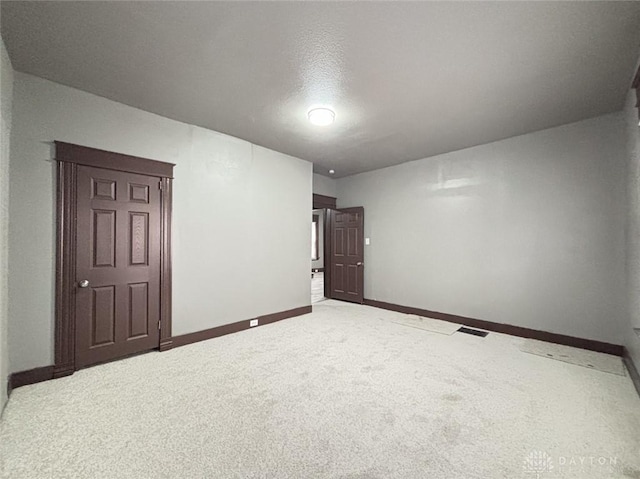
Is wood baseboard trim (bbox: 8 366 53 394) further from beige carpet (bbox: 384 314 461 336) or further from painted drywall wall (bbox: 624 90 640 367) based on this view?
painted drywall wall (bbox: 624 90 640 367)

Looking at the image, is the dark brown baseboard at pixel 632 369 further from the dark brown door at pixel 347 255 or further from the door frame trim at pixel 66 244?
the door frame trim at pixel 66 244

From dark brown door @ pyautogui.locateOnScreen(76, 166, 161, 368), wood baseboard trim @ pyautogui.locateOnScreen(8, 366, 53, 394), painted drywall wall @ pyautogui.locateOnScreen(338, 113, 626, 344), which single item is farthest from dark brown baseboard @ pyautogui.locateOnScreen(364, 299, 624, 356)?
wood baseboard trim @ pyautogui.locateOnScreen(8, 366, 53, 394)

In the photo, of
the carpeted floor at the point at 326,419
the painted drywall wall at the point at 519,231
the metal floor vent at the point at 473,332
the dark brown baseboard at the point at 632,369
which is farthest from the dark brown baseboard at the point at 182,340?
the dark brown baseboard at the point at 632,369

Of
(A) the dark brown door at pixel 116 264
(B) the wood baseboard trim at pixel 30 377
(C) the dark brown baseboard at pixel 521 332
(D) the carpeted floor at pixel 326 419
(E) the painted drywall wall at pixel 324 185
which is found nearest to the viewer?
(D) the carpeted floor at pixel 326 419

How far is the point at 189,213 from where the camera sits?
3623 mm

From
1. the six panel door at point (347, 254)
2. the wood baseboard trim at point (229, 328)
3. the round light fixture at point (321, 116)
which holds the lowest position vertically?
the wood baseboard trim at point (229, 328)

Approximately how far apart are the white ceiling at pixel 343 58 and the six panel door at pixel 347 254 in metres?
2.80

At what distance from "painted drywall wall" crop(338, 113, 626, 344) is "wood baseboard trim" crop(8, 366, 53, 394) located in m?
4.94

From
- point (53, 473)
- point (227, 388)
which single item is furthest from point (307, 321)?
point (53, 473)

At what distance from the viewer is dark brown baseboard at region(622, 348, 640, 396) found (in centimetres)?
248

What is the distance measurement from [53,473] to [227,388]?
3.73 ft

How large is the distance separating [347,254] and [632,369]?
4.45 meters

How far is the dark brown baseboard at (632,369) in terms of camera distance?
2.48m

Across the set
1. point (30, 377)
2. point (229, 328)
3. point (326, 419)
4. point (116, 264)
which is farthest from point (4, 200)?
point (326, 419)
